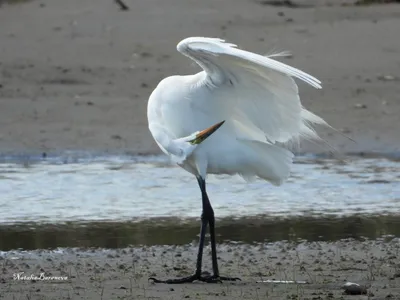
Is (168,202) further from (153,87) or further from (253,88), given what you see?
(153,87)

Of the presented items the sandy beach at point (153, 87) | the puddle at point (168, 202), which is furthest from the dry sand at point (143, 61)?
the puddle at point (168, 202)

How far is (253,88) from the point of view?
6.81 metres

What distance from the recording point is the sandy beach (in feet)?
21.6

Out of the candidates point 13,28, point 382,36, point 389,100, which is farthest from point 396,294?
point 13,28

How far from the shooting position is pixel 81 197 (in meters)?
9.70

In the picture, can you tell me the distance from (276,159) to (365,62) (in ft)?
25.7

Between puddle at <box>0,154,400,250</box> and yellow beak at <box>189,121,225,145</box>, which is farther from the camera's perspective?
puddle at <box>0,154,400,250</box>

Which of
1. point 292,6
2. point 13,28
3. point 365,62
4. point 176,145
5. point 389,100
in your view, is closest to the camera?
point 176,145

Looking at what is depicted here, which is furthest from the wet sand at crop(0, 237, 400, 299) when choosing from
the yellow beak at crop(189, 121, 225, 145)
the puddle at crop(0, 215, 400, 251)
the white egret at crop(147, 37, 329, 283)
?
the yellow beak at crop(189, 121, 225, 145)

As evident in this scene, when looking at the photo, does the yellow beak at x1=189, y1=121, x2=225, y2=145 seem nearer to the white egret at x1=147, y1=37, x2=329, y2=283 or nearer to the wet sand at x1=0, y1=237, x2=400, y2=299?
the white egret at x1=147, y1=37, x2=329, y2=283

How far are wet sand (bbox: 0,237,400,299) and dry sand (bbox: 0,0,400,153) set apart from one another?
440 centimetres

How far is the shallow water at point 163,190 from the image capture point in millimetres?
9156

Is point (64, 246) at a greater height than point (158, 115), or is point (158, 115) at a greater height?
point (158, 115)

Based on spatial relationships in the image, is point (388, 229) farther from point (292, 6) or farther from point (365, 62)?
point (292, 6)
